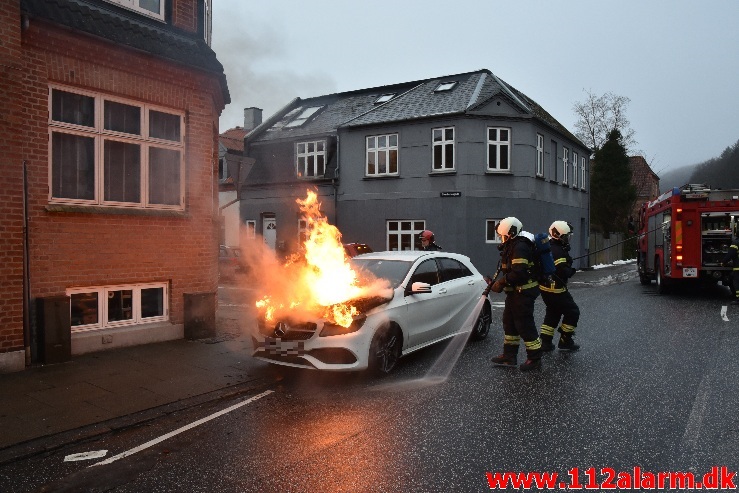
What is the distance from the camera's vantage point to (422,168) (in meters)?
23.0

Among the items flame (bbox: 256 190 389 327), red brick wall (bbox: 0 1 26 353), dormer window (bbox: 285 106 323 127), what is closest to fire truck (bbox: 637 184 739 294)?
flame (bbox: 256 190 389 327)

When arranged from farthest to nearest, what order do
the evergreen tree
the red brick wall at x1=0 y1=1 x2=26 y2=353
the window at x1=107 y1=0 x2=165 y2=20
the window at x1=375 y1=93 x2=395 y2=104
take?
the evergreen tree
the window at x1=375 y1=93 x2=395 y2=104
the window at x1=107 y1=0 x2=165 y2=20
the red brick wall at x1=0 y1=1 x2=26 y2=353

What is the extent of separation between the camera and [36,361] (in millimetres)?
7059

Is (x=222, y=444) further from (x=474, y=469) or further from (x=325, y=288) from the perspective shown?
(x=325, y=288)

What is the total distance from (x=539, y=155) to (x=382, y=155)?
6810 mm

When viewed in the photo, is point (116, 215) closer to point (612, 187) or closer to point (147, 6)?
point (147, 6)

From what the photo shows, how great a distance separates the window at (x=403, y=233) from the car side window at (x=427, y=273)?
585 inches

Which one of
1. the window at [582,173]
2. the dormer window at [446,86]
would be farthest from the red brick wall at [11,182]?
the window at [582,173]

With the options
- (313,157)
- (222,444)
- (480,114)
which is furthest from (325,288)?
(313,157)

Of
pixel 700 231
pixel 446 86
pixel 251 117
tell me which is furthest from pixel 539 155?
pixel 251 117

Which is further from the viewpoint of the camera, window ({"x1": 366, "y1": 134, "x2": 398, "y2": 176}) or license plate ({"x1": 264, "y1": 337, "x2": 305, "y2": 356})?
window ({"x1": 366, "y1": 134, "x2": 398, "y2": 176})

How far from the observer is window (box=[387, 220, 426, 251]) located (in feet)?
76.2

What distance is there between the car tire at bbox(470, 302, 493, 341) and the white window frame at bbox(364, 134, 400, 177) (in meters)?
15.0

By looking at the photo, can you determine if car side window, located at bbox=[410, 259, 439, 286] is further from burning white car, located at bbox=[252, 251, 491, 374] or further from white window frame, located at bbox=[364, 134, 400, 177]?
white window frame, located at bbox=[364, 134, 400, 177]
